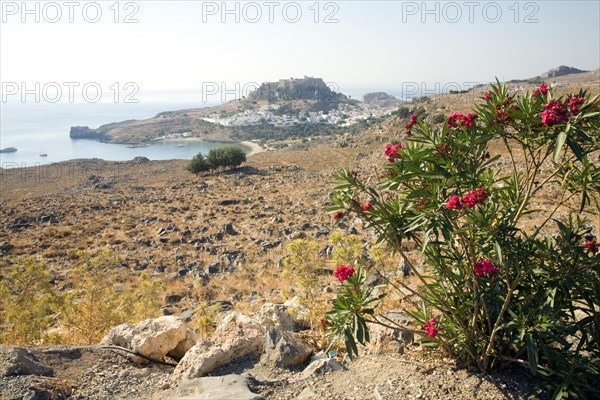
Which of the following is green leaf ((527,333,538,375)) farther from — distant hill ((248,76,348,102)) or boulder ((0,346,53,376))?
distant hill ((248,76,348,102))

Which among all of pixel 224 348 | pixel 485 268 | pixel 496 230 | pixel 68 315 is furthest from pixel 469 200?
pixel 68 315

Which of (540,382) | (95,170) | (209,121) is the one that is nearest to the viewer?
(540,382)

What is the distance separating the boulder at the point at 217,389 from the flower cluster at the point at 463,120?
277 cm

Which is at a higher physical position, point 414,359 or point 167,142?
point 167,142

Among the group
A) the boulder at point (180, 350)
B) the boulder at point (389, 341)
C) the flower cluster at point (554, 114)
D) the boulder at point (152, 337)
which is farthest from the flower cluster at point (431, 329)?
the boulder at point (180, 350)

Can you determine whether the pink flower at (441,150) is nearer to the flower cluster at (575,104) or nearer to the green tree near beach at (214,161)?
the flower cluster at (575,104)

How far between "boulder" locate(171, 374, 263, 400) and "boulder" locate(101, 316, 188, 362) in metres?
1.52

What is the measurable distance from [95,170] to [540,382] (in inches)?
2076

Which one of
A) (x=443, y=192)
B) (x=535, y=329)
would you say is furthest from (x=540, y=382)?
(x=443, y=192)

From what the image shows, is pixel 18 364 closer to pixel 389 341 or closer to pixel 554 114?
pixel 389 341

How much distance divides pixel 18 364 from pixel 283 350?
2.77 meters

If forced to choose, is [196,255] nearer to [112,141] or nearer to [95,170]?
[95,170]

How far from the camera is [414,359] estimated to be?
12.8 ft

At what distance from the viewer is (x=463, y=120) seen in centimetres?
302
